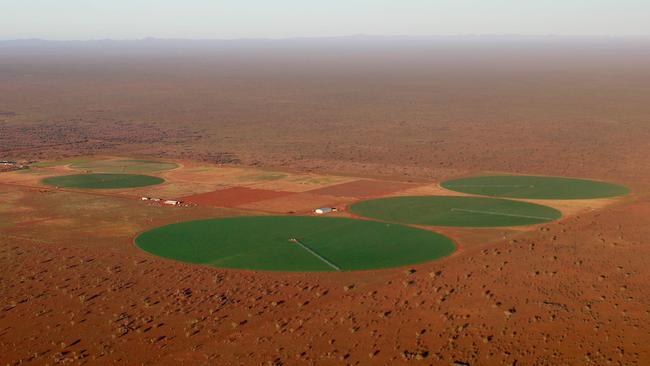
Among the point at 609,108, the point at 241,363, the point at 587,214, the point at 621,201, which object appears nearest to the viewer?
the point at 241,363

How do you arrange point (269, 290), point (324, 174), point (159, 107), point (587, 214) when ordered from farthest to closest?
point (159, 107)
point (324, 174)
point (587, 214)
point (269, 290)

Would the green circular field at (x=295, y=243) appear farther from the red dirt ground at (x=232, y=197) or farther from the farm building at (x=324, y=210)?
the red dirt ground at (x=232, y=197)

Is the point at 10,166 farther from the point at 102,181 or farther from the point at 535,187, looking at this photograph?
the point at 535,187

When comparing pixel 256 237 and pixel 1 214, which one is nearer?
pixel 256 237

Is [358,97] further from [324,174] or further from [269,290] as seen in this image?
[269,290]

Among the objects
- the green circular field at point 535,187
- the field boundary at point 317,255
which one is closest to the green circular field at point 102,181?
the field boundary at point 317,255

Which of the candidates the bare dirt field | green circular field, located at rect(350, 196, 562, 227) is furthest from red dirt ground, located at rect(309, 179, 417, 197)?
green circular field, located at rect(350, 196, 562, 227)

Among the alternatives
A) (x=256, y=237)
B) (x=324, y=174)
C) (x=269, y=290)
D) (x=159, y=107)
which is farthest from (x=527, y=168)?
(x=159, y=107)
